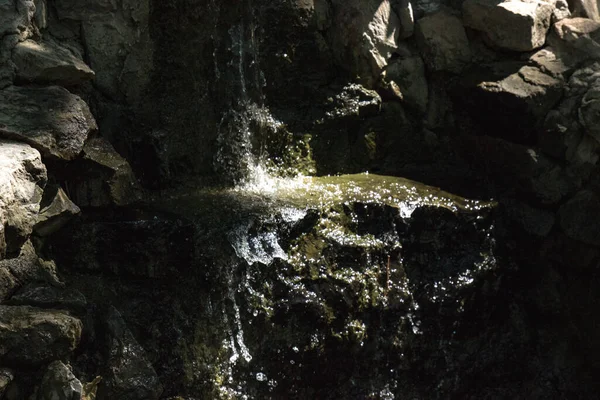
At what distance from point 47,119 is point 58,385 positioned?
1.02 meters

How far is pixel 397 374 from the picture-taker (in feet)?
11.9


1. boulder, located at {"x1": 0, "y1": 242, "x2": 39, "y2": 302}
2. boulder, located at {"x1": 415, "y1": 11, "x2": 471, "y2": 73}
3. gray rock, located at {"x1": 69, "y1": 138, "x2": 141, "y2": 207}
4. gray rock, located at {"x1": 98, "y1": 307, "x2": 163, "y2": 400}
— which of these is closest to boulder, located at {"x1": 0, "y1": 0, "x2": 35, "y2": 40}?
gray rock, located at {"x1": 69, "y1": 138, "x2": 141, "y2": 207}

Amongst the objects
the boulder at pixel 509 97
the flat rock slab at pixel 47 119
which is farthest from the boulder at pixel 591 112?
the flat rock slab at pixel 47 119

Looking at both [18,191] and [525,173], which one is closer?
[18,191]

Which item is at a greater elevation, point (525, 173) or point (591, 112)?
point (591, 112)

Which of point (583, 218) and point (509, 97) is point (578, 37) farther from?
point (583, 218)

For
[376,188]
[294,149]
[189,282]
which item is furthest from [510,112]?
[189,282]

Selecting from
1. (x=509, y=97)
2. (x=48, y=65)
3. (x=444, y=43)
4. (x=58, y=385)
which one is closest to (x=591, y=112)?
(x=509, y=97)

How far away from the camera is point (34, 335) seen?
2.72 meters

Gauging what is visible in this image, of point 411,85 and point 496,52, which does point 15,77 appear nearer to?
point 411,85

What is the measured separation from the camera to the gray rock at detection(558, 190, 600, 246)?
402cm

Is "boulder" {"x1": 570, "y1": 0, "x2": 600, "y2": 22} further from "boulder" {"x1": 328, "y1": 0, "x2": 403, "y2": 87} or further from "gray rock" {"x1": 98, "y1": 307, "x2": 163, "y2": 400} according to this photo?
"gray rock" {"x1": 98, "y1": 307, "x2": 163, "y2": 400}

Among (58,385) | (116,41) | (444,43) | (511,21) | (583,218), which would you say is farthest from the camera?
(444,43)

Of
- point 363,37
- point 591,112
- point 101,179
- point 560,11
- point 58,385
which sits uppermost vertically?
point 560,11
